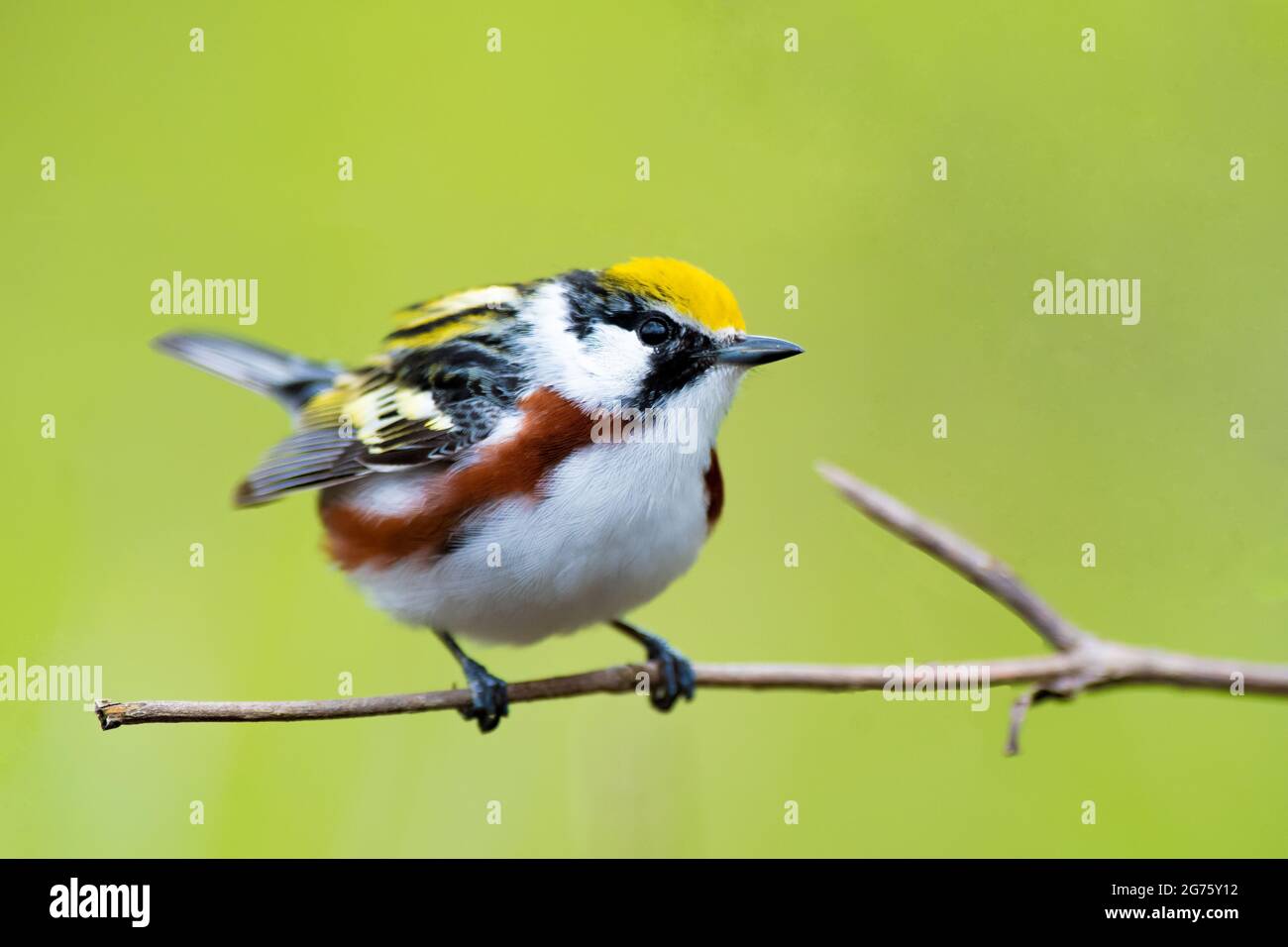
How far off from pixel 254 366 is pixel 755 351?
8.81ft

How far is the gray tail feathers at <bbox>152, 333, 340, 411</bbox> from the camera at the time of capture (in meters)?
5.47

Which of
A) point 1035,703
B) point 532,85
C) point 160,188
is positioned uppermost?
point 532,85

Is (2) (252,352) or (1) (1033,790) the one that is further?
(2) (252,352)

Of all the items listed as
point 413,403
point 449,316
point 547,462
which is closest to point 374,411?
point 413,403

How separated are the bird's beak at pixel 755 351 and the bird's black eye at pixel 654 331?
7.2 inches

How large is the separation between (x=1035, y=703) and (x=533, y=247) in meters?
4.16

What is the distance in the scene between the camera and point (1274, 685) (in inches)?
77.6

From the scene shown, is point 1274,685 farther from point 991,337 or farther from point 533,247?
point 533,247

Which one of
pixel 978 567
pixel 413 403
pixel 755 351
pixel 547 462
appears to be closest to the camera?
pixel 978 567

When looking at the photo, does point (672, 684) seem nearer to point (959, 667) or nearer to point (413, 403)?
point (413, 403)

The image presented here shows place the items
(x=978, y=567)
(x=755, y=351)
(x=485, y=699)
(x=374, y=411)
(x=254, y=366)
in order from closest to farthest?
(x=978, y=567) → (x=755, y=351) → (x=485, y=699) → (x=374, y=411) → (x=254, y=366)

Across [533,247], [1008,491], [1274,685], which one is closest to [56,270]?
[533,247]

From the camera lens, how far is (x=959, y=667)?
262cm

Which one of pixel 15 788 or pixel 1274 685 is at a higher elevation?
pixel 1274 685
